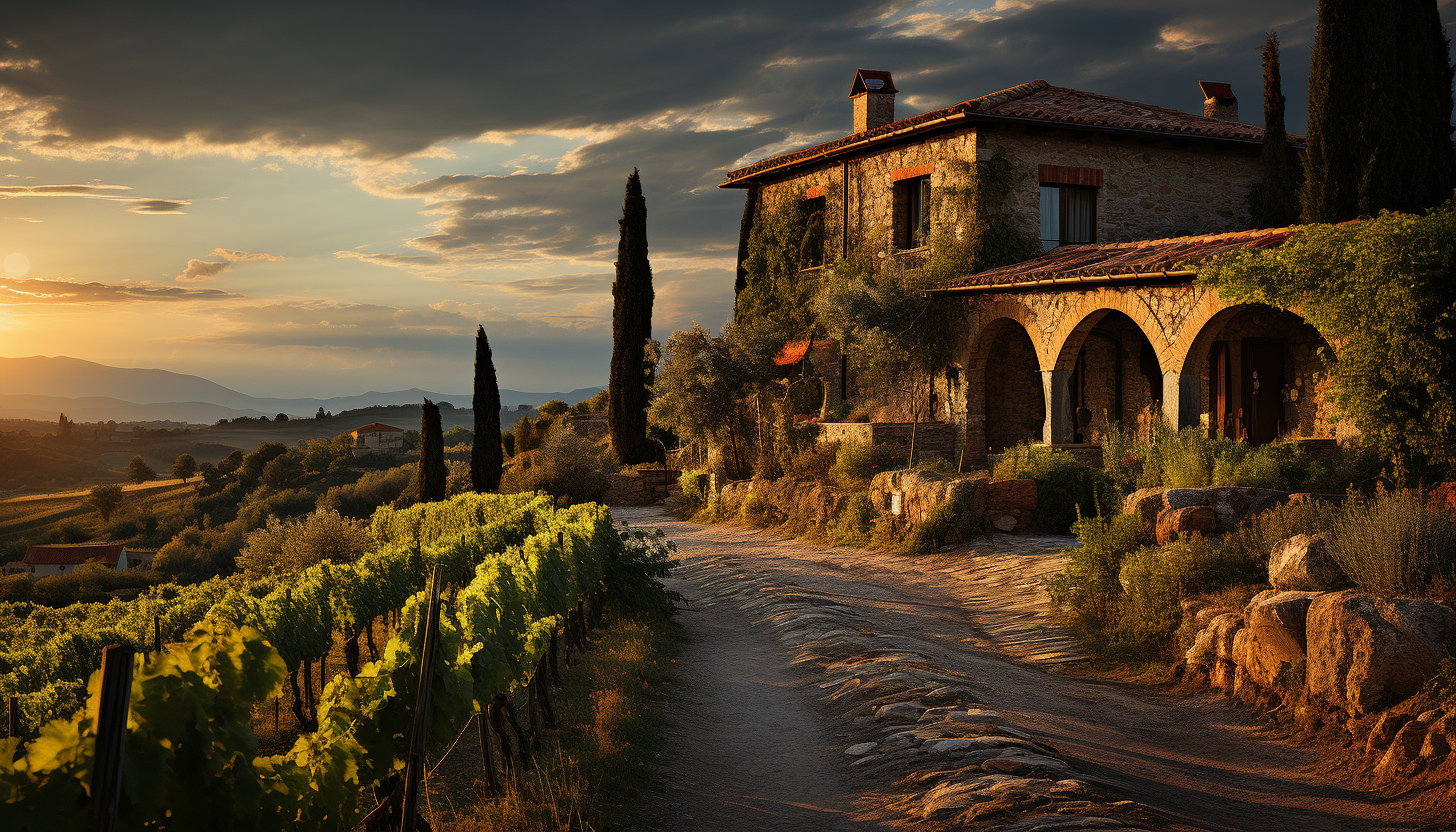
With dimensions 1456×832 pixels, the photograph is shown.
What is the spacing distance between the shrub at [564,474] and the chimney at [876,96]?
32.7 feet

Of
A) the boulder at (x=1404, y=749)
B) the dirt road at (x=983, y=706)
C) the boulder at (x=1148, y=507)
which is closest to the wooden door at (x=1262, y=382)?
the dirt road at (x=983, y=706)

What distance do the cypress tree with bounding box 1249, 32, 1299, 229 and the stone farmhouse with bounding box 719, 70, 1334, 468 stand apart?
0.35 meters

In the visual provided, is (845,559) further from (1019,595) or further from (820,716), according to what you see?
(820,716)

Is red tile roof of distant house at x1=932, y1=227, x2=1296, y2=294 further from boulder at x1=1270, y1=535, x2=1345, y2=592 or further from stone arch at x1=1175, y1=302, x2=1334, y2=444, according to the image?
boulder at x1=1270, y1=535, x2=1345, y2=592

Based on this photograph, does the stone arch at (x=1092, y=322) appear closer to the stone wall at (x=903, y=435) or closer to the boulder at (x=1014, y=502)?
the stone wall at (x=903, y=435)

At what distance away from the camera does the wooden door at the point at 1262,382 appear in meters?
15.8

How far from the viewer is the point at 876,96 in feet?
69.6

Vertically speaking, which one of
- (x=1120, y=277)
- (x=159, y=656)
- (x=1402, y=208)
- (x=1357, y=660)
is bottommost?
(x=1357, y=660)

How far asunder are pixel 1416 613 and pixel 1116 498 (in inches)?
234

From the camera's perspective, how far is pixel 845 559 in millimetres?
12500

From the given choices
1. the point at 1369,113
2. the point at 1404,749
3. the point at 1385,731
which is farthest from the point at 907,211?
the point at 1404,749

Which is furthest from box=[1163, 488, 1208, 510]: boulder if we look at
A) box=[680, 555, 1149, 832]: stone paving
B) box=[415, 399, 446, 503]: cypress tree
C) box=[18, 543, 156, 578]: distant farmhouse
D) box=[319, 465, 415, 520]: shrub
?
box=[18, 543, 156, 578]: distant farmhouse

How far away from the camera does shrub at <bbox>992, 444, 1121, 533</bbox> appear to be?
39.1ft

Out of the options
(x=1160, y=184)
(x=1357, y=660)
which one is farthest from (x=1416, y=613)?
(x=1160, y=184)
